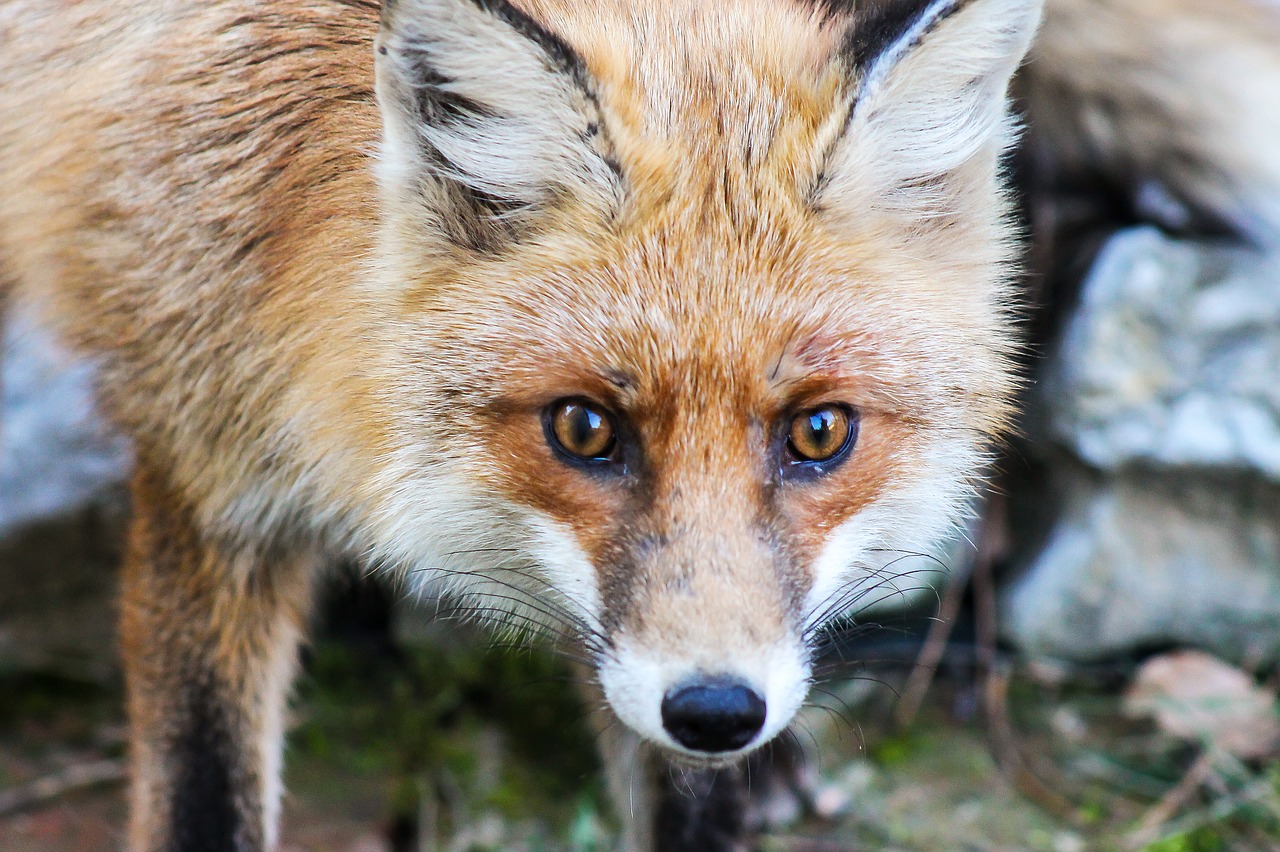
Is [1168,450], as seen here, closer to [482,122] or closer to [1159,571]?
[1159,571]

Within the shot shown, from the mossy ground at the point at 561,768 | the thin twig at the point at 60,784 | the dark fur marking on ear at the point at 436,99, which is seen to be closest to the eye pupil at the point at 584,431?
the dark fur marking on ear at the point at 436,99

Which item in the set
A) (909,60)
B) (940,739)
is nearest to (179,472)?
(909,60)

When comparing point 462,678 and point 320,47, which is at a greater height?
point 320,47

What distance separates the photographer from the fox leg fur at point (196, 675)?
3.15 m

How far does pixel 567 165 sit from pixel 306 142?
2.50 feet

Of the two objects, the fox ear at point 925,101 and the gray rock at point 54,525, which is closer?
the fox ear at point 925,101

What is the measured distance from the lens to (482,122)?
2.43m

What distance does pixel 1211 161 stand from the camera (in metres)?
3.96

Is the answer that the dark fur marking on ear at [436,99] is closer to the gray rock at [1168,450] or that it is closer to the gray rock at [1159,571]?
the gray rock at [1168,450]

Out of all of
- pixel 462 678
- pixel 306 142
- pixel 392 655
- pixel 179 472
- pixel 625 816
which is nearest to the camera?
pixel 306 142

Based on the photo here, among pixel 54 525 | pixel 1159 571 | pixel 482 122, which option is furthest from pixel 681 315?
pixel 54 525

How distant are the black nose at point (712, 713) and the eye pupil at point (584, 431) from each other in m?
0.51

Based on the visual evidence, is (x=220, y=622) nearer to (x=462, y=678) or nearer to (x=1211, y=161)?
(x=462, y=678)

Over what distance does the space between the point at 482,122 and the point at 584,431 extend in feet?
2.15
